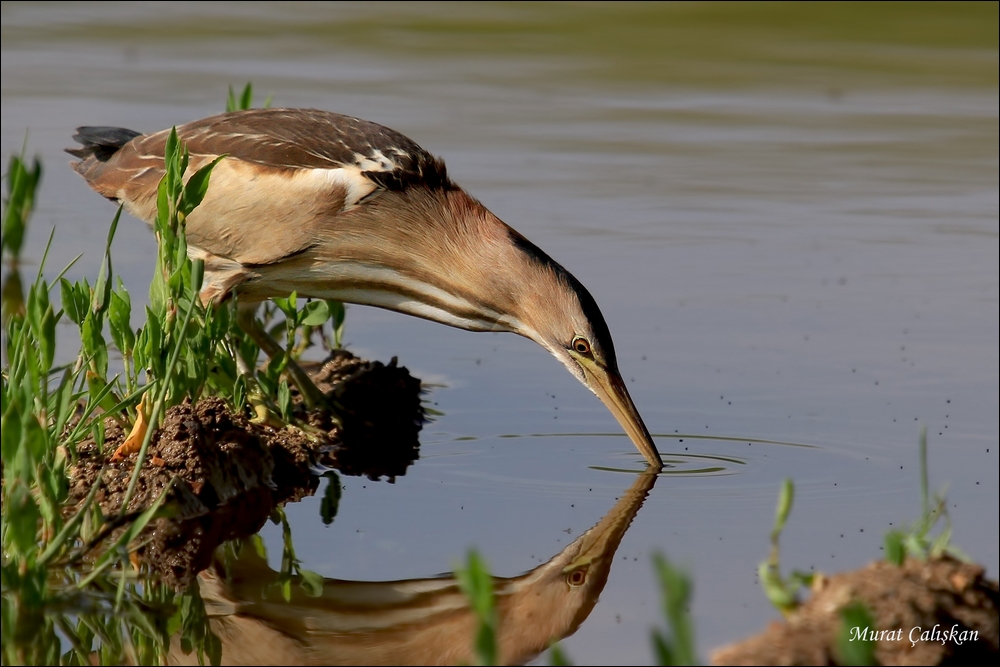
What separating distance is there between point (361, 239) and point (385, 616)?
2010 mm

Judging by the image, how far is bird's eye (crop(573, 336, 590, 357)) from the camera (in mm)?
5207

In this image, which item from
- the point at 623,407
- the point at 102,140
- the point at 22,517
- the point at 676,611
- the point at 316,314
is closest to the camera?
the point at 676,611

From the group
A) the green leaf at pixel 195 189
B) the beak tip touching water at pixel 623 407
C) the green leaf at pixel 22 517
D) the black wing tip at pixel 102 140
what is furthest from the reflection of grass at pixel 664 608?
the black wing tip at pixel 102 140

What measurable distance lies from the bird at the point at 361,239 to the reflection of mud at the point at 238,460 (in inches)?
11.0

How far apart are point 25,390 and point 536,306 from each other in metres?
2.15

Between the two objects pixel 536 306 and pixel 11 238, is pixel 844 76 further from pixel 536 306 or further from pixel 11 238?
pixel 11 238

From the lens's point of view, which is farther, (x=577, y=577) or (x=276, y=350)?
(x=276, y=350)

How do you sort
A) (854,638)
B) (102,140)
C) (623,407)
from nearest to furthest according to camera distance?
1. (854,638)
2. (623,407)
3. (102,140)

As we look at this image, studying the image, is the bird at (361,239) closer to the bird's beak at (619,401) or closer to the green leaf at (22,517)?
the bird's beak at (619,401)

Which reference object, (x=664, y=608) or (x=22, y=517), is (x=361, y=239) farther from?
(x=664, y=608)

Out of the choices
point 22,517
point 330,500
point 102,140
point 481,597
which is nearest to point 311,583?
point 330,500

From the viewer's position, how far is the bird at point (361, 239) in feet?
17.5

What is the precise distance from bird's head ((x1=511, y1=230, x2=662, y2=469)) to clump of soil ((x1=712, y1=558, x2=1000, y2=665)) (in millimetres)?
1840

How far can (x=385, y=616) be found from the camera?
3.72m
